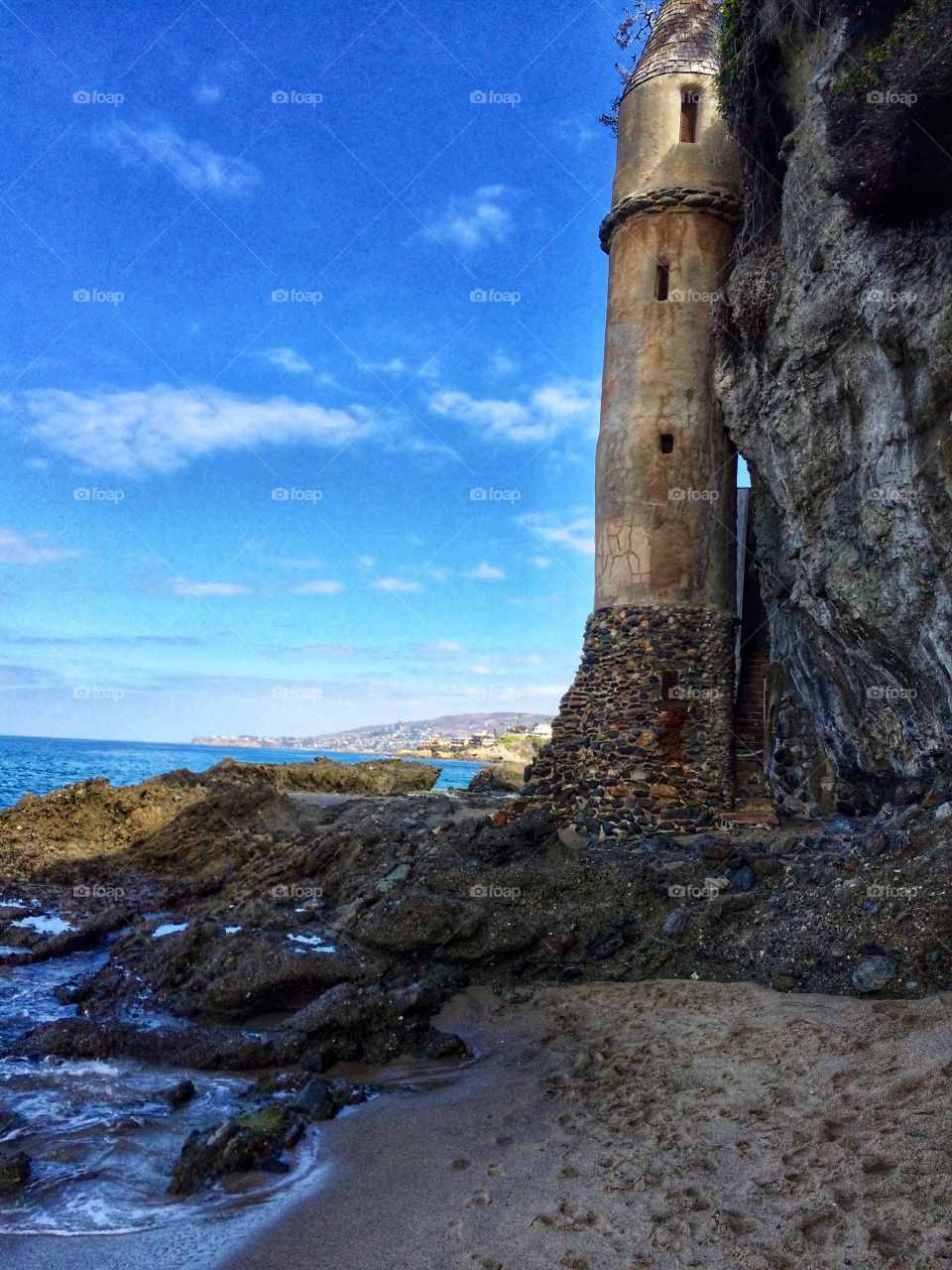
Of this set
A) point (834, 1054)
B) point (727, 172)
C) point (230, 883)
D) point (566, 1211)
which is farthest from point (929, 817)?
point (727, 172)

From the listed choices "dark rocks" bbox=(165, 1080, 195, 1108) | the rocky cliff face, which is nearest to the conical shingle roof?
the rocky cliff face

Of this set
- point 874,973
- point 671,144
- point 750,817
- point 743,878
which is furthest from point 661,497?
point 874,973

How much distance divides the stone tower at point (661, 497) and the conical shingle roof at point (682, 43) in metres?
0.04

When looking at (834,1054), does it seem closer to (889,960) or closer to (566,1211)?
(889,960)

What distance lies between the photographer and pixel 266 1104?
6.99 m

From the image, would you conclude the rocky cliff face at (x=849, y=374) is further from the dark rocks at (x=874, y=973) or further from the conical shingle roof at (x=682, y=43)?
the dark rocks at (x=874, y=973)

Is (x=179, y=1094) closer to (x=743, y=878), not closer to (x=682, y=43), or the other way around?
(x=743, y=878)

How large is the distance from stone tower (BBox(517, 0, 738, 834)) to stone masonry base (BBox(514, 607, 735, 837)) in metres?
0.03

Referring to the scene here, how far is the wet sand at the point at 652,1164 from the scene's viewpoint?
4.59m

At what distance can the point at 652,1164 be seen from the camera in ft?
17.7

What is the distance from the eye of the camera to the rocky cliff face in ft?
29.9

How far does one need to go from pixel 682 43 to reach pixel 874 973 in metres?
17.8

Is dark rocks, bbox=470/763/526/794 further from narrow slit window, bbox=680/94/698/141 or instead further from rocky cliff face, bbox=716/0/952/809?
narrow slit window, bbox=680/94/698/141

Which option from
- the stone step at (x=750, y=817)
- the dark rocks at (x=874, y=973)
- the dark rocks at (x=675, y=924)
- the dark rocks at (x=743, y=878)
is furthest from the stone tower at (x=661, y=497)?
the dark rocks at (x=874, y=973)
